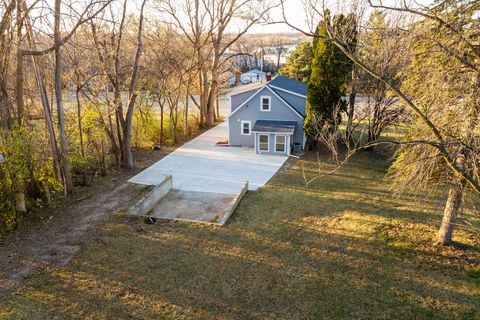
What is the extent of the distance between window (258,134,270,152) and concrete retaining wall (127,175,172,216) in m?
7.80

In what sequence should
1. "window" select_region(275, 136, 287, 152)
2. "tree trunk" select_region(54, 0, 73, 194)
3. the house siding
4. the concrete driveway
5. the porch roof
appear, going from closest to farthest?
"tree trunk" select_region(54, 0, 73, 194) < the concrete driveway < the porch roof < "window" select_region(275, 136, 287, 152) < the house siding

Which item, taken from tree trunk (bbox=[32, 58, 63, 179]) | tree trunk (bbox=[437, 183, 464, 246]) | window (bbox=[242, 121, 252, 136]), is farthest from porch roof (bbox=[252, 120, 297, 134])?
tree trunk (bbox=[32, 58, 63, 179])

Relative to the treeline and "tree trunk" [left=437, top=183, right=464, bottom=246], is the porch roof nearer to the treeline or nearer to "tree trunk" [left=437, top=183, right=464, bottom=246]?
the treeline

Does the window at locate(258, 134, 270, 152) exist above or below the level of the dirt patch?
above

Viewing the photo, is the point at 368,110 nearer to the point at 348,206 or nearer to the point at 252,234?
the point at 348,206

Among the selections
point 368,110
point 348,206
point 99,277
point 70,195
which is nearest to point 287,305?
point 99,277

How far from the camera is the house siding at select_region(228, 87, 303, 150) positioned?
2100 cm

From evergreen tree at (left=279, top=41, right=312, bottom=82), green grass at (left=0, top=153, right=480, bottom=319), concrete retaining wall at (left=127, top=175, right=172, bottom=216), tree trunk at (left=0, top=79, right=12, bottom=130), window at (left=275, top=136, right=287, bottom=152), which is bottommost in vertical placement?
green grass at (left=0, top=153, right=480, bottom=319)

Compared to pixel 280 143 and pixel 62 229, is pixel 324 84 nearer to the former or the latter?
pixel 280 143

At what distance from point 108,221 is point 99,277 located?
3269mm

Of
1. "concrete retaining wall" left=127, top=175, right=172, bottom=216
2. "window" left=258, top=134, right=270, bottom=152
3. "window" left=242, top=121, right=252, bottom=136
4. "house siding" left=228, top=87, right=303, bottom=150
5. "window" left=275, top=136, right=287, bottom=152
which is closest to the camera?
"concrete retaining wall" left=127, top=175, right=172, bottom=216

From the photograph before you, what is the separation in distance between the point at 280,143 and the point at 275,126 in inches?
43.9

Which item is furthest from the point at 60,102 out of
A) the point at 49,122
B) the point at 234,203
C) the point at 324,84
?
the point at 324,84

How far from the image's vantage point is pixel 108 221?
11477 mm
